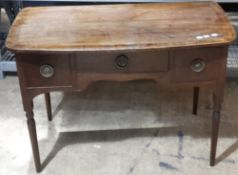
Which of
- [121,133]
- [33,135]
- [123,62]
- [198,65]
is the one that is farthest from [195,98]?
[33,135]

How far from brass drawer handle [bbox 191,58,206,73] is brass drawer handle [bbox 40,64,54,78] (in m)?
0.45

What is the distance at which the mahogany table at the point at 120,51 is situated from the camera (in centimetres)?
119

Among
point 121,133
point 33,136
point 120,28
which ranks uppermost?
point 120,28

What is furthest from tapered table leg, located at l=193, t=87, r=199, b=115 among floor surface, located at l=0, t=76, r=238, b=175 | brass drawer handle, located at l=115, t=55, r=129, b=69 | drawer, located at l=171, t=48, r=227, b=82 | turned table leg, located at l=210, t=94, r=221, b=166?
brass drawer handle, located at l=115, t=55, r=129, b=69

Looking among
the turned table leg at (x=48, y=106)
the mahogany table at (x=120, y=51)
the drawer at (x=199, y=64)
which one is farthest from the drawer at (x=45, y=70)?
the turned table leg at (x=48, y=106)

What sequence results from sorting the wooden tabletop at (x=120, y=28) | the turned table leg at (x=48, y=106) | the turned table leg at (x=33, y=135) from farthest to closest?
the turned table leg at (x=48, y=106)
the turned table leg at (x=33, y=135)
the wooden tabletop at (x=120, y=28)

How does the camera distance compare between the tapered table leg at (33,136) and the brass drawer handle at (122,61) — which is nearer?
the brass drawer handle at (122,61)

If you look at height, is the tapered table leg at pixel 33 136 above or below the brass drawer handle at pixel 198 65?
below

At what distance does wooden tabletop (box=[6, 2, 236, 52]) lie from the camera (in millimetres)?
1190

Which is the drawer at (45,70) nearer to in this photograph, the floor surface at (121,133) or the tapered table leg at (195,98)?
the floor surface at (121,133)

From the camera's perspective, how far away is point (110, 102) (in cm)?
192

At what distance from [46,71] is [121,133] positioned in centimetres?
56

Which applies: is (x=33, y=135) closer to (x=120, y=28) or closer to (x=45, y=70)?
(x=45, y=70)

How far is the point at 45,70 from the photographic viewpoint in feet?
4.11
